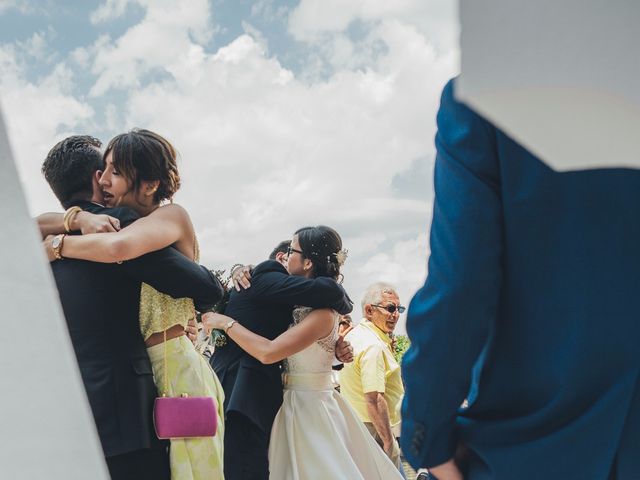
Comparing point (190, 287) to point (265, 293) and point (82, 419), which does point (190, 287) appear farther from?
point (82, 419)

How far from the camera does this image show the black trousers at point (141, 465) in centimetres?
265

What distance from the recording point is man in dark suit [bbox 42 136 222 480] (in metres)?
2.63

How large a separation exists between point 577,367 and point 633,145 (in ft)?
2.41

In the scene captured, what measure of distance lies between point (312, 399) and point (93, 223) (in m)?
1.83

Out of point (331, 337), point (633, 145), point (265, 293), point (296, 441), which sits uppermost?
point (633, 145)

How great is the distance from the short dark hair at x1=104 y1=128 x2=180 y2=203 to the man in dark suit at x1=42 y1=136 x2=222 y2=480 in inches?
6.8

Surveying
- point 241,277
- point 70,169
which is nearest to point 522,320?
point 70,169

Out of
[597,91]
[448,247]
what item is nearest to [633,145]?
[597,91]

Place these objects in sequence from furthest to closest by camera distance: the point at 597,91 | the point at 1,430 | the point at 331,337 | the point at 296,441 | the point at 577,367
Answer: the point at 331,337
the point at 296,441
the point at 577,367
the point at 1,430
the point at 597,91

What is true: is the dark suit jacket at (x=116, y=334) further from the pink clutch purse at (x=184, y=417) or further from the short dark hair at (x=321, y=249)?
the short dark hair at (x=321, y=249)

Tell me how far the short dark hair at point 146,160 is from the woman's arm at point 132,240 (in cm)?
17

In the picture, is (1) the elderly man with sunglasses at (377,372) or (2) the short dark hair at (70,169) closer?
(2) the short dark hair at (70,169)

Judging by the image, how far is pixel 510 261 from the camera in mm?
1495

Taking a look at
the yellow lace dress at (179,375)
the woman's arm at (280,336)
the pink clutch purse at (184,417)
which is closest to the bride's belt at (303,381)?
the woman's arm at (280,336)
